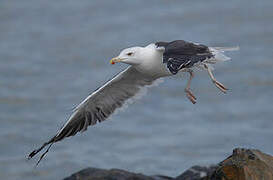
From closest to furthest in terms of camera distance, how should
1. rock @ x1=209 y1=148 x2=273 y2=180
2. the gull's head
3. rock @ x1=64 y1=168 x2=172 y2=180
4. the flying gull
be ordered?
rock @ x1=209 y1=148 x2=273 y2=180
the flying gull
the gull's head
rock @ x1=64 y1=168 x2=172 y2=180

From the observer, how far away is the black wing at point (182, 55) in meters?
7.95

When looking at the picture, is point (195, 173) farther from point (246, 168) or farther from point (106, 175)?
point (246, 168)

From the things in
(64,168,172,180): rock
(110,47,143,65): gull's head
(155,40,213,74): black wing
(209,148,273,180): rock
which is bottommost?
(209,148,273,180): rock

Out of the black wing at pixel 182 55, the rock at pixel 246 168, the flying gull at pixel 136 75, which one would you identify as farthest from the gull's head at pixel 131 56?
the rock at pixel 246 168

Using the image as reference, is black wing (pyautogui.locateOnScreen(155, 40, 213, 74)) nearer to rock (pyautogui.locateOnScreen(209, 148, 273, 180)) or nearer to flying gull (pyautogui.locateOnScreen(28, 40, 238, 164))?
flying gull (pyautogui.locateOnScreen(28, 40, 238, 164))

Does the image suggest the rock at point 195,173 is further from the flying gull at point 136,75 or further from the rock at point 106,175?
the flying gull at point 136,75

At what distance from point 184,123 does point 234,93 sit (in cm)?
160

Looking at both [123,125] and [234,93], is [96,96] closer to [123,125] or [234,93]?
[123,125]

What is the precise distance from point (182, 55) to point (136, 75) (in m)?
2.13

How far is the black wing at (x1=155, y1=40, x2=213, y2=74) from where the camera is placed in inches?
313

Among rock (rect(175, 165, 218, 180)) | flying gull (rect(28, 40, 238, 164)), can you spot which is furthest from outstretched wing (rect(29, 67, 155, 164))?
rock (rect(175, 165, 218, 180))

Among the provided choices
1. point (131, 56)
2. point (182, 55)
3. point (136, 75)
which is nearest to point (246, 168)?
point (182, 55)

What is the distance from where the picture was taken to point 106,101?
1048 centimetres

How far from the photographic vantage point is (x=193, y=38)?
1816 centimetres
